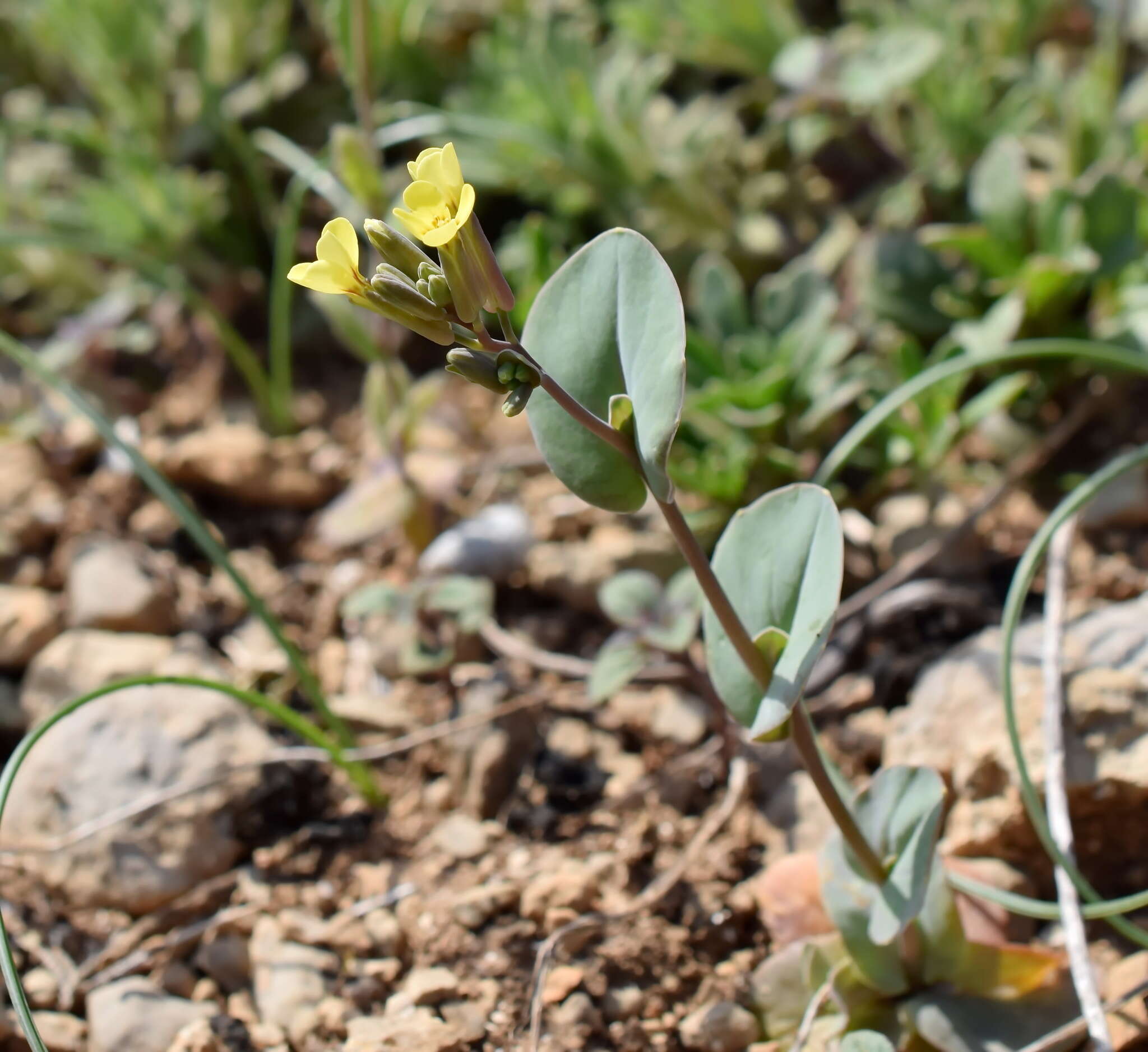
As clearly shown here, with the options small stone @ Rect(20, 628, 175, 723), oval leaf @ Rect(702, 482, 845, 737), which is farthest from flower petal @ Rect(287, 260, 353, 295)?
small stone @ Rect(20, 628, 175, 723)

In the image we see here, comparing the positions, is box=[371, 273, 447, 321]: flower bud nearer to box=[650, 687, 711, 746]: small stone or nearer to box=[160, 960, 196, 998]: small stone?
box=[650, 687, 711, 746]: small stone

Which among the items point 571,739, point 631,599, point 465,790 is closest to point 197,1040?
point 465,790

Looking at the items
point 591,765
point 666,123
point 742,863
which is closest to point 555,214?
point 666,123

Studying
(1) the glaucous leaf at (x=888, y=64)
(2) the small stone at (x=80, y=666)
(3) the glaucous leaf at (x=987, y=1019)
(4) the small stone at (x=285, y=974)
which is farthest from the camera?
(1) the glaucous leaf at (x=888, y=64)

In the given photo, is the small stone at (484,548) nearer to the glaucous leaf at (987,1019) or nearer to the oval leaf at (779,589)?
the oval leaf at (779,589)

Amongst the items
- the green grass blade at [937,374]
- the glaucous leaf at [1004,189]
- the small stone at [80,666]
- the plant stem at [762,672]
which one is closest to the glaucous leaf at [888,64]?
the glaucous leaf at [1004,189]

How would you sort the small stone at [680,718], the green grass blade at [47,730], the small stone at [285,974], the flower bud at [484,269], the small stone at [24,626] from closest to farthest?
the flower bud at [484,269], the green grass blade at [47,730], the small stone at [285,974], the small stone at [680,718], the small stone at [24,626]
